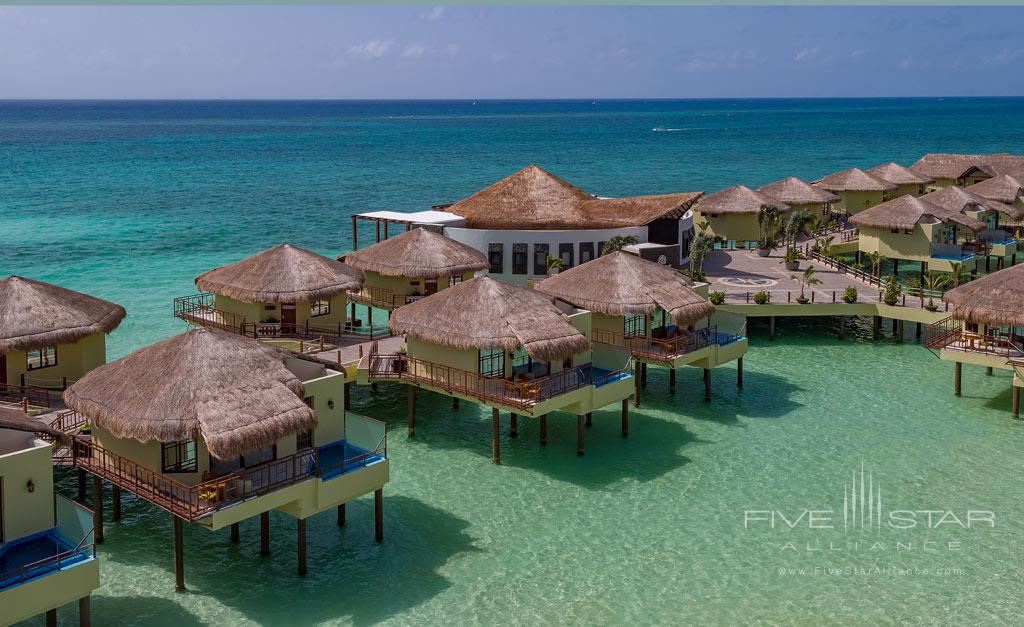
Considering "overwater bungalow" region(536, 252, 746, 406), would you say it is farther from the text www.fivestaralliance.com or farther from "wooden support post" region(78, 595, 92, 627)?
"wooden support post" region(78, 595, 92, 627)

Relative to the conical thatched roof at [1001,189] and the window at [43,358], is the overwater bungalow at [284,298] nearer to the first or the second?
the window at [43,358]

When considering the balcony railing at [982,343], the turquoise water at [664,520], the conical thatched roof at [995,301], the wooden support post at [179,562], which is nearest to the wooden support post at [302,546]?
the turquoise water at [664,520]

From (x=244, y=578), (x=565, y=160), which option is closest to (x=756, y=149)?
(x=565, y=160)

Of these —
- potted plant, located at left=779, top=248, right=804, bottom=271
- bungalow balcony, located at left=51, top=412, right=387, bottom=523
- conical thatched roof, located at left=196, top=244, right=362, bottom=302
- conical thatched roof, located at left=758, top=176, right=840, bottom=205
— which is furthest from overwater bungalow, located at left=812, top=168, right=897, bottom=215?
bungalow balcony, located at left=51, top=412, right=387, bottom=523

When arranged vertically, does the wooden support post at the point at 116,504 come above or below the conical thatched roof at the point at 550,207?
below

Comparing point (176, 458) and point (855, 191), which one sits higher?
point (855, 191)

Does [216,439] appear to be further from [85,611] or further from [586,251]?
[586,251]

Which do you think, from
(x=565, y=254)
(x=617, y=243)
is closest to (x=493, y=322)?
(x=617, y=243)
